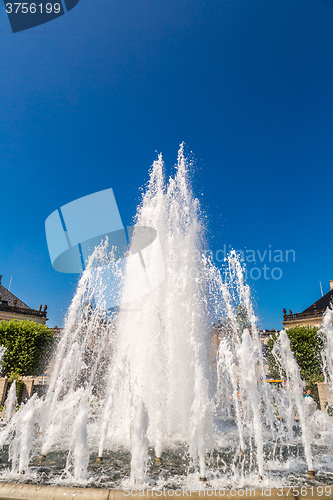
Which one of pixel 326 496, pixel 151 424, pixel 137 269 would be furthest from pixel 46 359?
pixel 326 496

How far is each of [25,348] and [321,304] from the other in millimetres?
43001

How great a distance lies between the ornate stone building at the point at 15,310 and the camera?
4438cm

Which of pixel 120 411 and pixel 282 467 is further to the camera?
pixel 120 411

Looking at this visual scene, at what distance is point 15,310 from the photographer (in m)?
45.4

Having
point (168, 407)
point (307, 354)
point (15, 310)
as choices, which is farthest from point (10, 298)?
point (168, 407)

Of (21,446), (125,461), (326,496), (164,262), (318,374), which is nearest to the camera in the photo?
(326,496)

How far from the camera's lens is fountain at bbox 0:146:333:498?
21.3ft

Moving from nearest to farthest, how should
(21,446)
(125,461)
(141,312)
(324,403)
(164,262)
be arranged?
1. (21,446)
2. (125,461)
3. (141,312)
4. (164,262)
5. (324,403)

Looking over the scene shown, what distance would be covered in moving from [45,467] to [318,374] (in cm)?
2899

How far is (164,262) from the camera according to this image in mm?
14258

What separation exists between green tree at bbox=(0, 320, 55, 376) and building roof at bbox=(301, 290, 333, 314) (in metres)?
38.2

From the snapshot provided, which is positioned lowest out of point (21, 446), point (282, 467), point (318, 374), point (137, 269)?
point (282, 467)

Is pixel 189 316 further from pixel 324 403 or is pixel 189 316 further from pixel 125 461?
pixel 324 403

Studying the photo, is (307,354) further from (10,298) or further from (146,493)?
(10,298)
